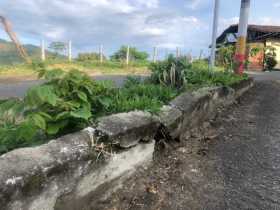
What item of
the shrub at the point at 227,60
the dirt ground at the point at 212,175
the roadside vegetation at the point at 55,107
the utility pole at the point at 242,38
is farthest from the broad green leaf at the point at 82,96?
the shrub at the point at 227,60

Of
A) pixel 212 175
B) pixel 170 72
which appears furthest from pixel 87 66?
pixel 212 175

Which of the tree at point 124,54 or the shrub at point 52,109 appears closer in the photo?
the shrub at point 52,109

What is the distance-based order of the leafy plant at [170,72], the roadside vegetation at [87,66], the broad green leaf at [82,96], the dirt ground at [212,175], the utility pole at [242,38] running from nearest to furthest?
the broad green leaf at [82,96]
the dirt ground at [212,175]
the leafy plant at [170,72]
the utility pole at [242,38]
the roadside vegetation at [87,66]

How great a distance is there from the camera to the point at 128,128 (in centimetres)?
300

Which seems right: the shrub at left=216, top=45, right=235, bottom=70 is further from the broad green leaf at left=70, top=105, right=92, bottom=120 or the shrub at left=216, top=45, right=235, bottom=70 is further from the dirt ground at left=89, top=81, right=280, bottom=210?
the broad green leaf at left=70, top=105, right=92, bottom=120

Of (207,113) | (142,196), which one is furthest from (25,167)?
(207,113)

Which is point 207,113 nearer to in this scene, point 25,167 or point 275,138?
point 275,138

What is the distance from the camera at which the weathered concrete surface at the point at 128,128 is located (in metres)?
2.82

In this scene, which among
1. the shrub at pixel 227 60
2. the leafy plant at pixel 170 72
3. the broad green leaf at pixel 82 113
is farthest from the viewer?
the shrub at pixel 227 60

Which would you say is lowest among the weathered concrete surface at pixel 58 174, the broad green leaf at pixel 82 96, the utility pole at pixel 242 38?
the weathered concrete surface at pixel 58 174

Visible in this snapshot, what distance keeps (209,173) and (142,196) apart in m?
0.90

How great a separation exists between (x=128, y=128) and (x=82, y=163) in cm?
65

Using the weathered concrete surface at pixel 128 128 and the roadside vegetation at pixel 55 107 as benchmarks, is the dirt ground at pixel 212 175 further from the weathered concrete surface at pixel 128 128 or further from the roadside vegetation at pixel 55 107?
the roadside vegetation at pixel 55 107

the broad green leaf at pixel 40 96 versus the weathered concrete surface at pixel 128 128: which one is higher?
the broad green leaf at pixel 40 96
